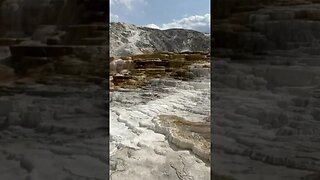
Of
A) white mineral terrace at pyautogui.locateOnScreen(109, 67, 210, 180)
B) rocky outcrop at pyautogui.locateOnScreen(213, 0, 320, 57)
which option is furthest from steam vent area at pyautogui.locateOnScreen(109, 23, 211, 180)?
rocky outcrop at pyautogui.locateOnScreen(213, 0, 320, 57)

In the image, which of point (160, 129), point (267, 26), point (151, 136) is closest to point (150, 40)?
point (160, 129)

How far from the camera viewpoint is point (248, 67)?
1.52m

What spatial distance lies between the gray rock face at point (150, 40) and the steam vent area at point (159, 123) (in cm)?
586

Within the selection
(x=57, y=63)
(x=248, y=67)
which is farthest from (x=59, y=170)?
(x=248, y=67)

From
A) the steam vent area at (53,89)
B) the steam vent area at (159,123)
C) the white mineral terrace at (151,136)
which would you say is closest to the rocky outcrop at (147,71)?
the steam vent area at (159,123)

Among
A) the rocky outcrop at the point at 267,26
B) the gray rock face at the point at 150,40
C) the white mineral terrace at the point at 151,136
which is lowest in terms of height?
the white mineral terrace at the point at 151,136

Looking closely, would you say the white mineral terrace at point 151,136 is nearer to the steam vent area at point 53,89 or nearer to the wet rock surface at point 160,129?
A: the wet rock surface at point 160,129

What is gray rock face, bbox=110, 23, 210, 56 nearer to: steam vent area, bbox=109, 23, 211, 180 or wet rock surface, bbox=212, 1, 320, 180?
steam vent area, bbox=109, 23, 211, 180

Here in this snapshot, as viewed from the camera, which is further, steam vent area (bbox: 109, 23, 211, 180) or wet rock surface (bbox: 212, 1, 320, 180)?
steam vent area (bbox: 109, 23, 211, 180)

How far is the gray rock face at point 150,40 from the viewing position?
1505 cm

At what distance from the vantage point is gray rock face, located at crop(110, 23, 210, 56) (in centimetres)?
1505

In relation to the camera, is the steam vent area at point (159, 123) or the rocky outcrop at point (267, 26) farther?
the steam vent area at point (159, 123)

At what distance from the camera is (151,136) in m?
3.24

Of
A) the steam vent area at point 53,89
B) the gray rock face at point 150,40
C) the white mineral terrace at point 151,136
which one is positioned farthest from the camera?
the gray rock face at point 150,40
